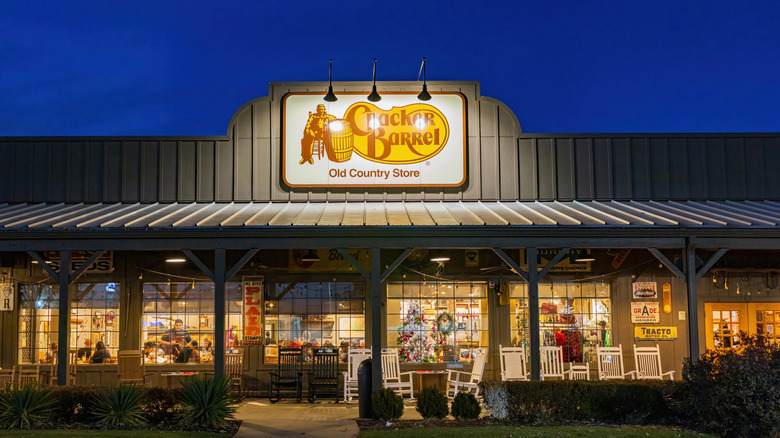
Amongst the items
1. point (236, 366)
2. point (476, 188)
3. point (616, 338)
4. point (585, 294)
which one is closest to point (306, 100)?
point (476, 188)

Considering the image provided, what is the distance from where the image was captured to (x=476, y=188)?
1388 cm

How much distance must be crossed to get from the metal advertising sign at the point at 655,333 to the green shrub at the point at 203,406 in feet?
A: 27.3

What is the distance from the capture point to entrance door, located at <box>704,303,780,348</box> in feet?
47.4

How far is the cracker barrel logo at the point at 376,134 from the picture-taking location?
1383 centimetres

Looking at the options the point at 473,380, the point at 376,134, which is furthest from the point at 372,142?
the point at 473,380

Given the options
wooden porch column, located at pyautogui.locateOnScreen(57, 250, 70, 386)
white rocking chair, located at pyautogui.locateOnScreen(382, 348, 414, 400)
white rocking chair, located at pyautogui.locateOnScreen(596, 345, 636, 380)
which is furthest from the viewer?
white rocking chair, located at pyautogui.locateOnScreen(596, 345, 636, 380)

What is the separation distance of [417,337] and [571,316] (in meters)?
3.07

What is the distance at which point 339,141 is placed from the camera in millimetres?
13852

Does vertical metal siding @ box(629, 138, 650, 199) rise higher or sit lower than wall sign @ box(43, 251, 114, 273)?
higher

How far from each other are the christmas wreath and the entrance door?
497cm

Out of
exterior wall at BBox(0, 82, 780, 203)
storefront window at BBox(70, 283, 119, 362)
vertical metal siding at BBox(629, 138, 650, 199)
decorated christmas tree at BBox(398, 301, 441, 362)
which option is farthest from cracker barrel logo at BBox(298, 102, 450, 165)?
storefront window at BBox(70, 283, 119, 362)

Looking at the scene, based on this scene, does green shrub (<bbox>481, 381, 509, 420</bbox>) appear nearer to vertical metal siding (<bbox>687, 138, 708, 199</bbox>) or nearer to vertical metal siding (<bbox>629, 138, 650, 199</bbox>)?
vertical metal siding (<bbox>629, 138, 650, 199</bbox>)

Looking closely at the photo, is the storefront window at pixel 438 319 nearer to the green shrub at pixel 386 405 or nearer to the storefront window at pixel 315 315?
the storefront window at pixel 315 315

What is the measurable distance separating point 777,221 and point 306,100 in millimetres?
8373
